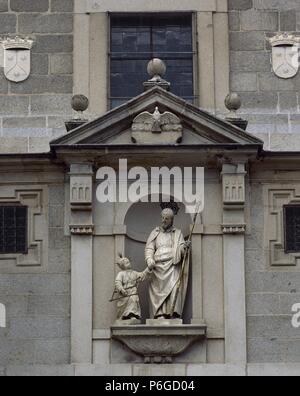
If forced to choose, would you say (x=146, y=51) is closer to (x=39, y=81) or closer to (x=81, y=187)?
(x=39, y=81)

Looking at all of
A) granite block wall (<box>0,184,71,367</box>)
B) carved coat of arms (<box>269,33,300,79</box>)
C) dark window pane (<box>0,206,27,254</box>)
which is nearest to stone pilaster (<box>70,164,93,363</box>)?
granite block wall (<box>0,184,71,367</box>)

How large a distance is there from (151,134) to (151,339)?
2614 mm

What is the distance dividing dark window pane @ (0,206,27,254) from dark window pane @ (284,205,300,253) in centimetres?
329

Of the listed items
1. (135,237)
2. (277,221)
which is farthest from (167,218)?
(277,221)

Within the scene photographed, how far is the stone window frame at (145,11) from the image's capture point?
28.3 m

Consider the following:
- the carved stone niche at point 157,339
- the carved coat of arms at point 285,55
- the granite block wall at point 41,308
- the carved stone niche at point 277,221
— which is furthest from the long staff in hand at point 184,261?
the carved coat of arms at point 285,55

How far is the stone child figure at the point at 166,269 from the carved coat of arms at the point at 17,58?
9.14 ft

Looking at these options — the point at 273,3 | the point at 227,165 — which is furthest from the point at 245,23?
the point at 227,165

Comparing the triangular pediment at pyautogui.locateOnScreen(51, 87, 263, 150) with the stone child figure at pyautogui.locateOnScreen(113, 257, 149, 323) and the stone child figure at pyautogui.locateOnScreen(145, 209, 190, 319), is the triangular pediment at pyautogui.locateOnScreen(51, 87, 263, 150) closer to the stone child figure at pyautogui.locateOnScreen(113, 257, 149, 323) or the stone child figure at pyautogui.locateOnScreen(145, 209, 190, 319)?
the stone child figure at pyautogui.locateOnScreen(145, 209, 190, 319)

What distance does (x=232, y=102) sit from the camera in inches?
1084

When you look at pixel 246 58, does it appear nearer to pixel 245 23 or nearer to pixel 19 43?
pixel 245 23

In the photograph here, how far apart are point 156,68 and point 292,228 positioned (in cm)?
265

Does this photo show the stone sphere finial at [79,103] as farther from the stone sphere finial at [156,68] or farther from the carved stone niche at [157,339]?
the carved stone niche at [157,339]

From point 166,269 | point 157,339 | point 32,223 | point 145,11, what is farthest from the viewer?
point 145,11
